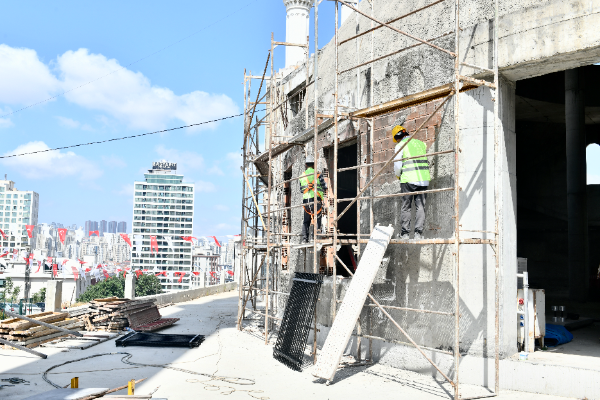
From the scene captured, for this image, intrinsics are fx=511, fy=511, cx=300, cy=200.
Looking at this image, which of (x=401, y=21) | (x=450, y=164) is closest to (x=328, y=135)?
(x=401, y=21)

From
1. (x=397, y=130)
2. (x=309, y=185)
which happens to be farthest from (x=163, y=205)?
(x=397, y=130)

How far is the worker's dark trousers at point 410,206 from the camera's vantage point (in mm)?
8047

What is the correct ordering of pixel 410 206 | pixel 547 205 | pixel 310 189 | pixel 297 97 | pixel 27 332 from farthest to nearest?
pixel 547 205 → pixel 297 97 → pixel 310 189 → pixel 27 332 → pixel 410 206

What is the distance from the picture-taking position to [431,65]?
840cm

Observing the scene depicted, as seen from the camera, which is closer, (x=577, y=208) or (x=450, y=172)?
(x=450, y=172)

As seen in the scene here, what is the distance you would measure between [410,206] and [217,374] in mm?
4130

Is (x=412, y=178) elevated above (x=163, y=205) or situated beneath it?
situated beneath

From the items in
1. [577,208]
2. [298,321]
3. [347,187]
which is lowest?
[298,321]

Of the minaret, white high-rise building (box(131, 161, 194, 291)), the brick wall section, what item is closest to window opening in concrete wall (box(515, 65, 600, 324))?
the brick wall section

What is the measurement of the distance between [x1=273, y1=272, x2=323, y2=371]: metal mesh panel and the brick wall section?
7.26ft

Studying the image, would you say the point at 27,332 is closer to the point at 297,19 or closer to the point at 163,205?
the point at 297,19

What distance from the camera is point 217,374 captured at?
27.1ft

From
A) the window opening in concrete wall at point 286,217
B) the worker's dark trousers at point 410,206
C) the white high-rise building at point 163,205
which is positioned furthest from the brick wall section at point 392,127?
the white high-rise building at point 163,205

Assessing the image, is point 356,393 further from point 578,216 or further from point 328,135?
point 578,216
